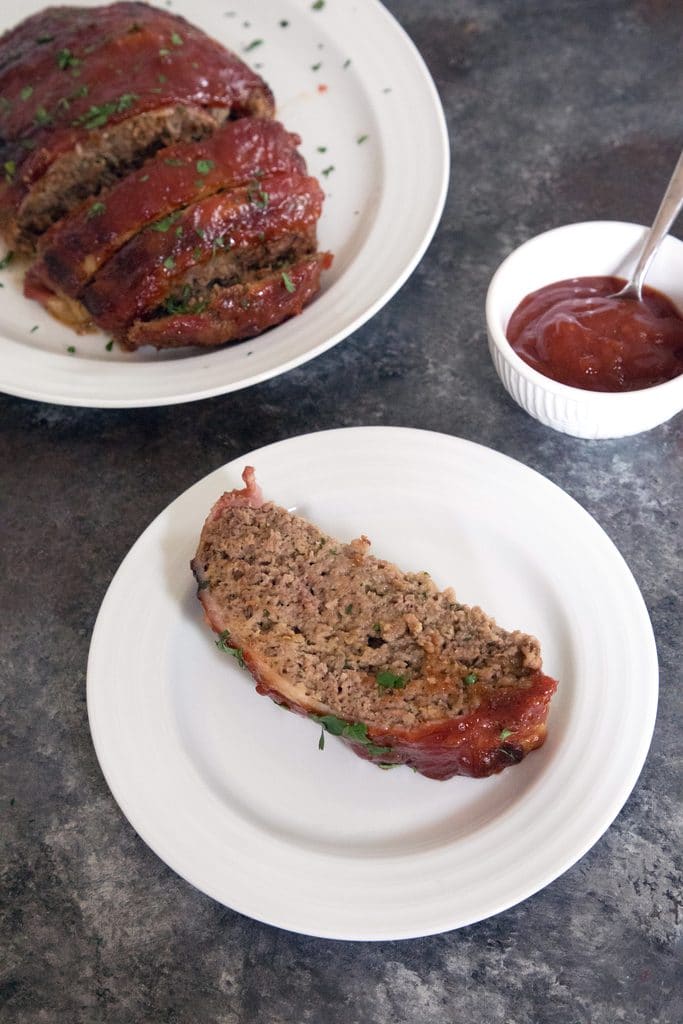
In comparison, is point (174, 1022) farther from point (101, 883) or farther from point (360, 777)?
point (360, 777)

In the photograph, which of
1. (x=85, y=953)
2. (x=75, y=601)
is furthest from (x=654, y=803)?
(x=75, y=601)

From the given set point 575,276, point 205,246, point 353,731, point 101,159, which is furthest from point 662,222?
point 101,159

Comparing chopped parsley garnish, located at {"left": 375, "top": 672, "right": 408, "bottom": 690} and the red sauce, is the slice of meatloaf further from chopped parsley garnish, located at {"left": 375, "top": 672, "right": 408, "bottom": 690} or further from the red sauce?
the red sauce

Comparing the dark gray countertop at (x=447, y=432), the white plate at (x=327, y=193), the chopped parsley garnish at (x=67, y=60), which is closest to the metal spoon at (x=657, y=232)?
the dark gray countertop at (x=447, y=432)

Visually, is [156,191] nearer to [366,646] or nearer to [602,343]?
[602,343]

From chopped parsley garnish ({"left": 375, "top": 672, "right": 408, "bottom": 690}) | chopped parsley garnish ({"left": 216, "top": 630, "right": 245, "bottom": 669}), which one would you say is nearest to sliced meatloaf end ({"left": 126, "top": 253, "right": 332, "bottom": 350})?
chopped parsley garnish ({"left": 216, "top": 630, "right": 245, "bottom": 669})

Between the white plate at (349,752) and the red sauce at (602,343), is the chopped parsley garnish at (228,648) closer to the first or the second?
the white plate at (349,752)
